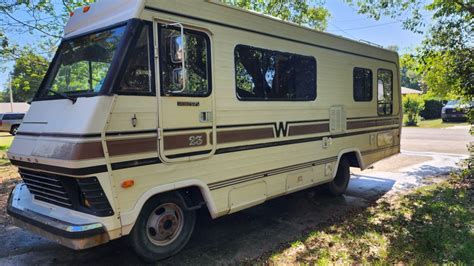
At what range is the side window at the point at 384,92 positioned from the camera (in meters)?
7.45

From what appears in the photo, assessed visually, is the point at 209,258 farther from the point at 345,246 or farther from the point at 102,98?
the point at 102,98

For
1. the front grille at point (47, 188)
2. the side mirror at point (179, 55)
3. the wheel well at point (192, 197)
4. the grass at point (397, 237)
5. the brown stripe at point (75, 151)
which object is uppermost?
the side mirror at point (179, 55)

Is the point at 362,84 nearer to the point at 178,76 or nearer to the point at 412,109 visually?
the point at 178,76

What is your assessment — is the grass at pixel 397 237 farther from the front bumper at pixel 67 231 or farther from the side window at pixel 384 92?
the side window at pixel 384 92

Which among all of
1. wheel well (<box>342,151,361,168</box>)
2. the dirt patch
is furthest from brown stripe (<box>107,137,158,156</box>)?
wheel well (<box>342,151,361,168</box>)

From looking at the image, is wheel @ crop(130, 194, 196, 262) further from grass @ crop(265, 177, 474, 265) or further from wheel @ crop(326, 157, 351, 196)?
wheel @ crop(326, 157, 351, 196)

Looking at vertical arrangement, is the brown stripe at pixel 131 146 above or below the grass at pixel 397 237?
above

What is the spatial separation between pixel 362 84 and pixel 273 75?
2627 millimetres

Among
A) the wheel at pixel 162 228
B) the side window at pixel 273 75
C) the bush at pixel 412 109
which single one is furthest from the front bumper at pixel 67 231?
the bush at pixel 412 109

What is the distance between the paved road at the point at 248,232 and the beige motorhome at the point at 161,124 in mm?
467

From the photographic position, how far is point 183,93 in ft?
13.1

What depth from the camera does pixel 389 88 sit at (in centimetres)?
783

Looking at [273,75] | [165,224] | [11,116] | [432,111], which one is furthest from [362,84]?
[11,116]

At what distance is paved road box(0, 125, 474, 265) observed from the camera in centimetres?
423
